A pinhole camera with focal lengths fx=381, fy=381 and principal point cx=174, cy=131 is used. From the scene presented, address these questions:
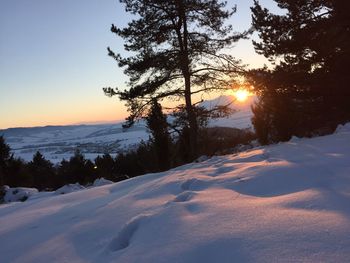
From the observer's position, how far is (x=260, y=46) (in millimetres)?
13375

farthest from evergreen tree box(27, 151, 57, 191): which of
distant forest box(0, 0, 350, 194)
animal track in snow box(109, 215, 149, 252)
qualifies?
animal track in snow box(109, 215, 149, 252)

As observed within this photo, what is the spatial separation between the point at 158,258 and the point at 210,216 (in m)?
0.77

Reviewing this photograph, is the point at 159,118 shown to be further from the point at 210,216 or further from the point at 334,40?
the point at 210,216

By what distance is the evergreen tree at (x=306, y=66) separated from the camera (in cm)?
1223

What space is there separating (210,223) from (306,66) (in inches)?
436

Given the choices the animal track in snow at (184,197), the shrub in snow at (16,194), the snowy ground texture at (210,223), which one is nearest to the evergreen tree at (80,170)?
the shrub in snow at (16,194)

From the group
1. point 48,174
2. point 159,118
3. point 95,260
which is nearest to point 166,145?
point 159,118

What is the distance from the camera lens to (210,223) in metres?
2.96

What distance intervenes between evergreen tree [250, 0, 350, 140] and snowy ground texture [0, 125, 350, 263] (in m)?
8.01

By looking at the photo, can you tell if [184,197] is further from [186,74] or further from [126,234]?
[186,74]

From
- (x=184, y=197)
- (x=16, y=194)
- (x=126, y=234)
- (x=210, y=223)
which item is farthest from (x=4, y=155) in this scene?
(x=210, y=223)

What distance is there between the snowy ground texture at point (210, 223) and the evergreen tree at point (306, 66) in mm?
8013

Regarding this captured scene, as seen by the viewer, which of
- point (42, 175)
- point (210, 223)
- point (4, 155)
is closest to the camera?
point (210, 223)

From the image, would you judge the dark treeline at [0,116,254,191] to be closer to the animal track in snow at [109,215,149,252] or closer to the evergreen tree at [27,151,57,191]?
the evergreen tree at [27,151,57,191]
